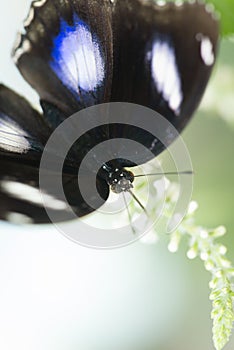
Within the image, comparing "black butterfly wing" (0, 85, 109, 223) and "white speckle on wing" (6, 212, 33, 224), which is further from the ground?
"black butterfly wing" (0, 85, 109, 223)

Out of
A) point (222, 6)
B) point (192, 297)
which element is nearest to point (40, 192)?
point (222, 6)

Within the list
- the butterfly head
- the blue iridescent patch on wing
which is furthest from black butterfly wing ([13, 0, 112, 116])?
the butterfly head

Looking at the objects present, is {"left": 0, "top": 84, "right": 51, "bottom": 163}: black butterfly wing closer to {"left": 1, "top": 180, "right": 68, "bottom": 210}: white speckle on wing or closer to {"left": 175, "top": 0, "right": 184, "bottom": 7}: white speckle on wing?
{"left": 1, "top": 180, "right": 68, "bottom": 210}: white speckle on wing

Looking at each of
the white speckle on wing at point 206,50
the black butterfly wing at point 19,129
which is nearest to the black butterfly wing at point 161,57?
the white speckle on wing at point 206,50

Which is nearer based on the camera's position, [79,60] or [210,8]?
[210,8]

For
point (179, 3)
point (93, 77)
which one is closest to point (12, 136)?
point (93, 77)

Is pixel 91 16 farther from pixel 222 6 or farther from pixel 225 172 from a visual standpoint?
pixel 225 172

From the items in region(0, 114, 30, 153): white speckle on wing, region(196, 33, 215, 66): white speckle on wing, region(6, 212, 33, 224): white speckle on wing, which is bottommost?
region(6, 212, 33, 224): white speckle on wing

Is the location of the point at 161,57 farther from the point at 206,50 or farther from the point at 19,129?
the point at 19,129
